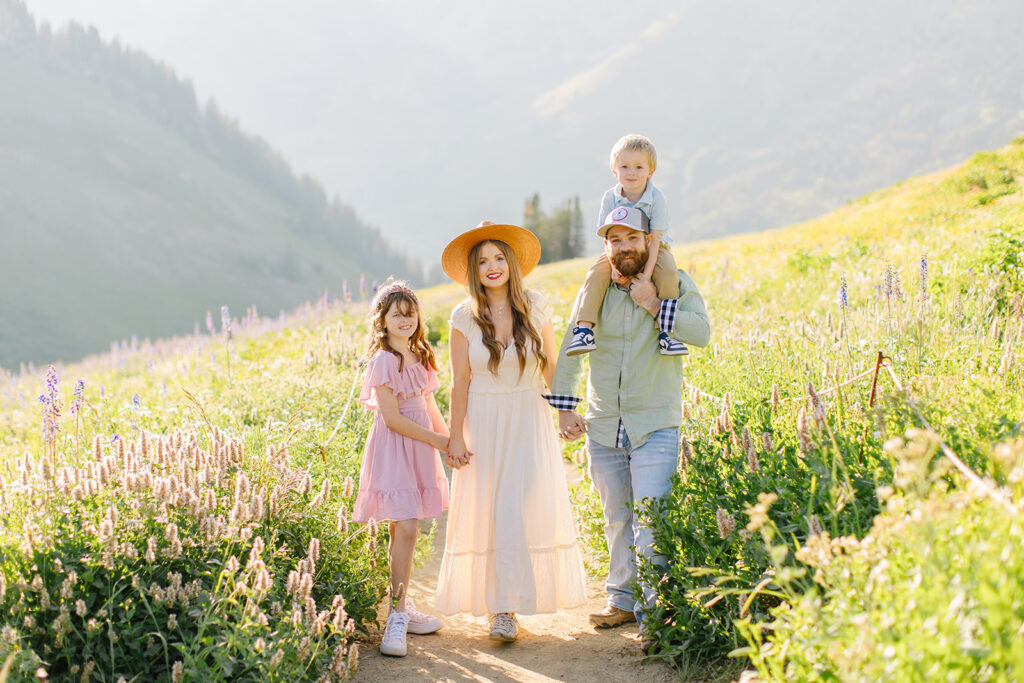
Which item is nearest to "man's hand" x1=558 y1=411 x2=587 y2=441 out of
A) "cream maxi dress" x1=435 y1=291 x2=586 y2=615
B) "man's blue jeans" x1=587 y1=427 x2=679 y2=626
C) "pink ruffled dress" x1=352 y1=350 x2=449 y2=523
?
"man's blue jeans" x1=587 y1=427 x2=679 y2=626

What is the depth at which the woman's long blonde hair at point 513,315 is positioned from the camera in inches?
181

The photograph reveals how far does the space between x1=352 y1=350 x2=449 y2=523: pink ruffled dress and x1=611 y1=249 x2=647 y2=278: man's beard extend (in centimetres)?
136

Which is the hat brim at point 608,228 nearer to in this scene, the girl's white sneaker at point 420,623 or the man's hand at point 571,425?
the man's hand at point 571,425

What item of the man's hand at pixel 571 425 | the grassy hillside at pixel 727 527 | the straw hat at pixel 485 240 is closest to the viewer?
the grassy hillside at pixel 727 527

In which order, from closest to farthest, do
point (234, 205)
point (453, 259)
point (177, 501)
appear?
point (177, 501) → point (453, 259) → point (234, 205)

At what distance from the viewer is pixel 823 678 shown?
2.42 meters

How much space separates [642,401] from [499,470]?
3.13 ft

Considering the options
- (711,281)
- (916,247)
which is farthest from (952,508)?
(711,281)

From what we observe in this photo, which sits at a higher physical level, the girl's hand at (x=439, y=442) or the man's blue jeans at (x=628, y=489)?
the girl's hand at (x=439, y=442)

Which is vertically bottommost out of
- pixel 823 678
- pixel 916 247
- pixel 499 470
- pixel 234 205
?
pixel 823 678

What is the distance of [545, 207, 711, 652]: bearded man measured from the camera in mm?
4199

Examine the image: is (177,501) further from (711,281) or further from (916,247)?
(711,281)

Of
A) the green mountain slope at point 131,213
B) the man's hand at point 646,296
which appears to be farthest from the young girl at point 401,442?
the green mountain slope at point 131,213

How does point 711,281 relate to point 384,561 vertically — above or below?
above
